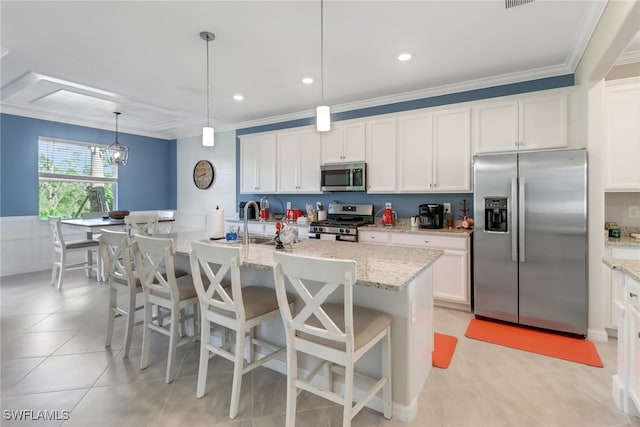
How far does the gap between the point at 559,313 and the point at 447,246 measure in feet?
3.64

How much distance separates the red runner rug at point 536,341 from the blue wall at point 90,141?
633 cm

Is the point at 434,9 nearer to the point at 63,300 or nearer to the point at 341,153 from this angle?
the point at 341,153

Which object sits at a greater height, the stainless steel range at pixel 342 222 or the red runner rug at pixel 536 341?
the stainless steel range at pixel 342 222

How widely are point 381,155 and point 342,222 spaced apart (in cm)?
102

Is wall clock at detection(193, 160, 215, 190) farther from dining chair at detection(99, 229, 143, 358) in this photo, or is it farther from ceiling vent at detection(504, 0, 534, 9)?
ceiling vent at detection(504, 0, 534, 9)

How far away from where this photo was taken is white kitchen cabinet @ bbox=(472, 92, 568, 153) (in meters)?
3.17

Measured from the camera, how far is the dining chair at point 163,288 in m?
2.15

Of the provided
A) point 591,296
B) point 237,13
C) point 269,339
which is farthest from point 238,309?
point 591,296

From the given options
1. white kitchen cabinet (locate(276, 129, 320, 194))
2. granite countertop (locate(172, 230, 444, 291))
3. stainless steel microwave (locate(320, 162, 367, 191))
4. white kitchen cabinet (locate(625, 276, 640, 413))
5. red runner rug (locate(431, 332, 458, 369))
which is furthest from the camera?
white kitchen cabinet (locate(276, 129, 320, 194))

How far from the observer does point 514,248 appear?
3.00m

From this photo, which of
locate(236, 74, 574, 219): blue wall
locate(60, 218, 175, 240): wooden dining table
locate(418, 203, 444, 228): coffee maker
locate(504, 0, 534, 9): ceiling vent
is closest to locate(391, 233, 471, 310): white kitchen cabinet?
locate(418, 203, 444, 228): coffee maker

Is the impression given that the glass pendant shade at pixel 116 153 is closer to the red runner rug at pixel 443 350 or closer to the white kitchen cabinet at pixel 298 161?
the white kitchen cabinet at pixel 298 161

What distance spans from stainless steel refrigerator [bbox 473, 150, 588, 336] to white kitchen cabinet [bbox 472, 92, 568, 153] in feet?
1.44

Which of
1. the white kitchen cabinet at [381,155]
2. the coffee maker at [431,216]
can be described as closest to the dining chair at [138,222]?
the white kitchen cabinet at [381,155]
